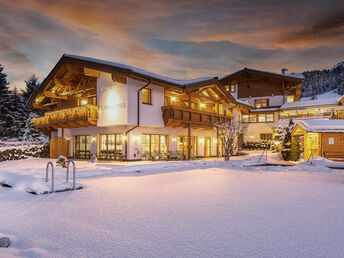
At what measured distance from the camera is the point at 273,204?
6.59 meters

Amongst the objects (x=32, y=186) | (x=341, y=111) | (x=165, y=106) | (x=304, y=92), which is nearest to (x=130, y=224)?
(x=32, y=186)

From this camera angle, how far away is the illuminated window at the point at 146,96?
749 inches

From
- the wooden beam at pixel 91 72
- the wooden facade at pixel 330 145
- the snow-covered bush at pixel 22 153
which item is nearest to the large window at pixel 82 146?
the snow-covered bush at pixel 22 153

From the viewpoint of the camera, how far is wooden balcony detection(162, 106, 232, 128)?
64.7 ft

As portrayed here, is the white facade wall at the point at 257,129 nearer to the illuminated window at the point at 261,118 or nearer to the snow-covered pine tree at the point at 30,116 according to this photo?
the illuminated window at the point at 261,118

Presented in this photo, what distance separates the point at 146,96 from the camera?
1928cm

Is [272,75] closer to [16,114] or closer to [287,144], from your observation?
[287,144]

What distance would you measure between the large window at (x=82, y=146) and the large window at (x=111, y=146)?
191 centimetres

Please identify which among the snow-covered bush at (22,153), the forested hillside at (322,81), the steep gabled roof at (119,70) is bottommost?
the snow-covered bush at (22,153)

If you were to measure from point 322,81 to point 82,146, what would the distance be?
13479 cm

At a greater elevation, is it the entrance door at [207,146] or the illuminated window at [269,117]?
the illuminated window at [269,117]

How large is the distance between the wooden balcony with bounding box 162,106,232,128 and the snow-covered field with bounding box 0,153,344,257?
11372mm

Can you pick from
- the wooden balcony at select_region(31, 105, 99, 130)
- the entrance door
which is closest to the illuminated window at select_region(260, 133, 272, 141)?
the entrance door

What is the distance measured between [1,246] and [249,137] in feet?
131
